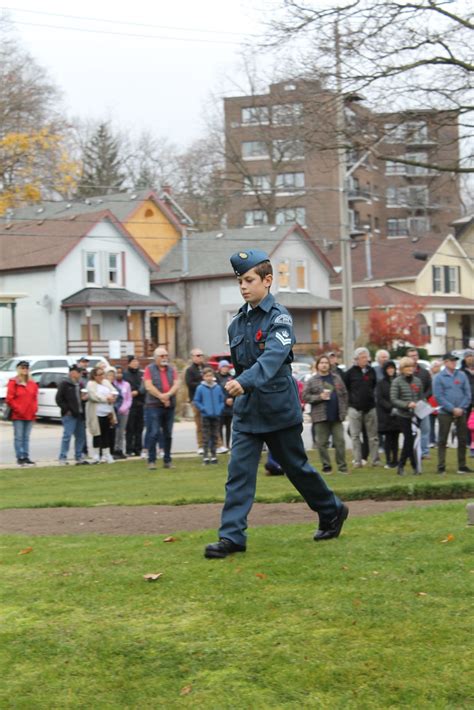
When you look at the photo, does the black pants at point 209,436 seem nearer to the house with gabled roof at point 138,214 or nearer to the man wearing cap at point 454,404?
the man wearing cap at point 454,404

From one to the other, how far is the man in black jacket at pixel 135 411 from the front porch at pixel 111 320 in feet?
85.0

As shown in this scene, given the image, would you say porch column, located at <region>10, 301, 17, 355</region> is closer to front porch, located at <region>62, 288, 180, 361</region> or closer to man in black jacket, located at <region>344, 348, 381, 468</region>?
front porch, located at <region>62, 288, 180, 361</region>

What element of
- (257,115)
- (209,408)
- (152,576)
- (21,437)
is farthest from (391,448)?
(257,115)

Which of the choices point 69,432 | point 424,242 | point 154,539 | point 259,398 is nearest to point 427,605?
point 259,398

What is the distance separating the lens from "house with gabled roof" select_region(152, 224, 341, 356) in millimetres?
57844

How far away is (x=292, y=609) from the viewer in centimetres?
582

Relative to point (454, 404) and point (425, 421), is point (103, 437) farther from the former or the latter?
point (454, 404)

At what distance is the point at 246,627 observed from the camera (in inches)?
218

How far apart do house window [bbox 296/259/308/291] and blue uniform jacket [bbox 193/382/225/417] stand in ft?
134

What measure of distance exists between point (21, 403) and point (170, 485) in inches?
209

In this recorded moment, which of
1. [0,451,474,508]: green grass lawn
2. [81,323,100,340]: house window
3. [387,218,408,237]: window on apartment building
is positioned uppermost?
[387,218,408,237]: window on apartment building

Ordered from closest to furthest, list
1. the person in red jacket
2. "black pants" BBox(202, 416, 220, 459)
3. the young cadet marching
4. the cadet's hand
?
1. the cadet's hand
2. the young cadet marching
3. "black pants" BBox(202, 416, 220, 459)
4. the person in red jacket

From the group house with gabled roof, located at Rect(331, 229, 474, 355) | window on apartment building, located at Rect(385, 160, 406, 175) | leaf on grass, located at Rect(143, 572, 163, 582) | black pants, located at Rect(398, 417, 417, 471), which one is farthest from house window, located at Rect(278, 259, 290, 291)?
leaf on grass, located at Rect(143, 572, 163, 582)

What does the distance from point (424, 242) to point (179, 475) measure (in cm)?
5590
